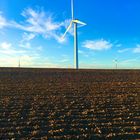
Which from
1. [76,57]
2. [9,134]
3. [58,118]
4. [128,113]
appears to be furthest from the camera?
[76,57]

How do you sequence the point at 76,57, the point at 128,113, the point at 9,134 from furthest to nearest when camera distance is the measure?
the point at 76,57 → the point at 128,113 → the point at 9,134

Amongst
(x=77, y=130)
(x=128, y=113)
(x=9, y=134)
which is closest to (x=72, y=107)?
(x=128, y=113)

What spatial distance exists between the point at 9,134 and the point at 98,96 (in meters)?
9.66

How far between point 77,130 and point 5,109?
541cm

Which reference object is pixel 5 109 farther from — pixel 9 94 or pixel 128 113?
pixel 128 113

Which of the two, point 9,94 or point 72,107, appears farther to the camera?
point 9,94

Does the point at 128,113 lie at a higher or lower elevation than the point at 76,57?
lower

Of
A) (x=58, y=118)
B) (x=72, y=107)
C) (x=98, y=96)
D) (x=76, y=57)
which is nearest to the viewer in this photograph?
(x=58, y=118)

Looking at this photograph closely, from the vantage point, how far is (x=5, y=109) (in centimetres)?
1520

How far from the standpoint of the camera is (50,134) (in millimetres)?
11117

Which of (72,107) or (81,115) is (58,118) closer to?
(81,115)

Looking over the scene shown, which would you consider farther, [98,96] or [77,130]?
[98,96]

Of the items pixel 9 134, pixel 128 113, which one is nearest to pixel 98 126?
pixel 128 113

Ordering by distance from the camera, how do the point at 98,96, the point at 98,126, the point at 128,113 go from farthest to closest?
the point at 98,96 → the point at 128,113 → the point at 98,126
